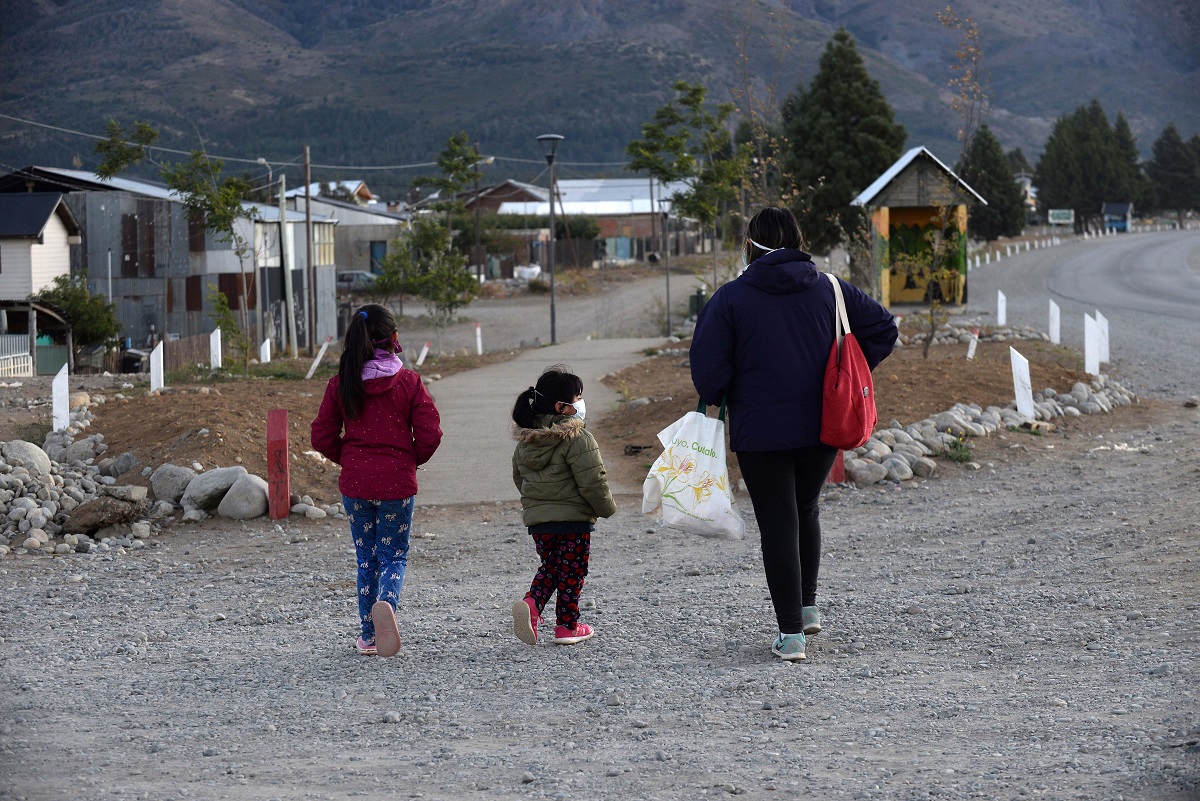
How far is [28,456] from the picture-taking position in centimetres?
A: 1048

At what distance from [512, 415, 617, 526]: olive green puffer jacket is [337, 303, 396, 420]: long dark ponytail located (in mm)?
735

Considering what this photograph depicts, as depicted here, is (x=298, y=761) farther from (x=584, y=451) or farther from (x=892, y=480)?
(x=892, y=480)

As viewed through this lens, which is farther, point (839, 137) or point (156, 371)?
point (839, 137)

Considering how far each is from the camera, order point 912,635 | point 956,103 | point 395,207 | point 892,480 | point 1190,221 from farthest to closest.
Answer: point 1190,221, point 395,207, point 956,103, point 892,480, point 912,635

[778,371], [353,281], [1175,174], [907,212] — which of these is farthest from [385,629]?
[1175,174]

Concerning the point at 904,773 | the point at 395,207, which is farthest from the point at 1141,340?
the point at 395,207

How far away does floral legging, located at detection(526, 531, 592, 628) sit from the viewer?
5.89 metres

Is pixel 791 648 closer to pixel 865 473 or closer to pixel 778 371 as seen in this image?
pixel 778 371

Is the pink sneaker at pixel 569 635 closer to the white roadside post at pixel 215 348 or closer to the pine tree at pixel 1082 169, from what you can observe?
the white roadside post at pixel 215 348

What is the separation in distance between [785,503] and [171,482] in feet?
21.4

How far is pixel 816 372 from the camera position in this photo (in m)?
5.22

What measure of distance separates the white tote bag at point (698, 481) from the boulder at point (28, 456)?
675 cm

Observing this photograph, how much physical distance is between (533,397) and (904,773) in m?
2.59

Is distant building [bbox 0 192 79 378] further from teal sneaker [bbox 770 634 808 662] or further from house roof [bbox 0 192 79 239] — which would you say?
teal sneaker [bbox 770 634 808 662]
